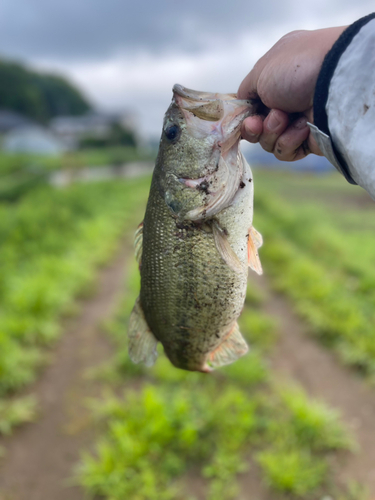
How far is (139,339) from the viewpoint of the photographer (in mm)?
2234

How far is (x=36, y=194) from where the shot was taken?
13.8 m

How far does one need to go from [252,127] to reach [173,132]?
1.37 ft

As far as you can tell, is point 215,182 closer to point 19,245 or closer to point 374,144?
point 374,144

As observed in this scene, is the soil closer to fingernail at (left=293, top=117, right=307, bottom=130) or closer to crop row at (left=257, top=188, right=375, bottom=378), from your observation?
crop row at (left=257, top=188, right=375, bottom=378)

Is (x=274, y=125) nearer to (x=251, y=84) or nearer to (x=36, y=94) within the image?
(x=251, y=84)

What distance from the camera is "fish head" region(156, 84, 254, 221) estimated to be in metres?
1.97

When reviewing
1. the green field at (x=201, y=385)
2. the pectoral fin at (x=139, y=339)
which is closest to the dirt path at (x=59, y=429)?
the green field at (x=201, y=385)

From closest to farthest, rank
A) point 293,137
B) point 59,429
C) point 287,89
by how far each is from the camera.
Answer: point 287,89 < point 293,137 < point 59,429

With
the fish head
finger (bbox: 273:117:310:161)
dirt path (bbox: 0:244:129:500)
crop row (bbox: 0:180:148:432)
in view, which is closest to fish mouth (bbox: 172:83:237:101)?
the fish head

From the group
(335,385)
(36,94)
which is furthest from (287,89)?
(36,94)

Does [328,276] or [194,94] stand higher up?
[194,94]

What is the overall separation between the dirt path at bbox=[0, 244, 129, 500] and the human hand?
486 cm

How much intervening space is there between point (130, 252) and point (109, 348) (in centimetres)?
625

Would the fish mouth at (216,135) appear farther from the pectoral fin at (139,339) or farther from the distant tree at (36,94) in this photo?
the distant tree at (36,94)
